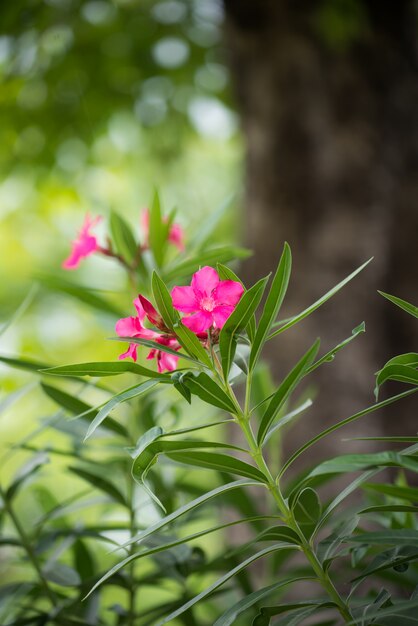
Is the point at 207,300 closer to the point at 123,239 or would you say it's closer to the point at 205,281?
the point at 205,281

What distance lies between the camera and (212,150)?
147 inches

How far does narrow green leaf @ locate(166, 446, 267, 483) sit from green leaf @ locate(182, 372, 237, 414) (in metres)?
0.04

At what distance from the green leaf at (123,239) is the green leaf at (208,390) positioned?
32 centimetres

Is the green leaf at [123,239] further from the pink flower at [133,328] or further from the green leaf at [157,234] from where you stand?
the pink flower at [133,328]

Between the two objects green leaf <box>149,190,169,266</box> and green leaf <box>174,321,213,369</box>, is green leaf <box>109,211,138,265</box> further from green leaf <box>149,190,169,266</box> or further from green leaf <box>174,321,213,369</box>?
green leaf <box>174,321,213,369</box>

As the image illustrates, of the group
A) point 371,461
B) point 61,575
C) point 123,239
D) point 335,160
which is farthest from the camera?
point 335,160

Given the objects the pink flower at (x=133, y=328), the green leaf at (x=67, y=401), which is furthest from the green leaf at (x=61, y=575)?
the pink flower at (x=133, y=328)

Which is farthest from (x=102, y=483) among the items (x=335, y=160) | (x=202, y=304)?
(x=335, y=160)

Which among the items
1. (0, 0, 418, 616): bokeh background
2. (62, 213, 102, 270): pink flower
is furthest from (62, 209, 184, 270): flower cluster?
(0, 0, 418, 616): bokeh background

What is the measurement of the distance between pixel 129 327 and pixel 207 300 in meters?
0.06

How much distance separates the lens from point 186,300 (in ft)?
1.62

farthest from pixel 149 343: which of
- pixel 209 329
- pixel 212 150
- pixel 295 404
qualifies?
pixel 212 150

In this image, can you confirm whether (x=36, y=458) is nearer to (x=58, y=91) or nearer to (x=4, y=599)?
(x=4, y=599)

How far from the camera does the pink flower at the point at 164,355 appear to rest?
1.73 feet
